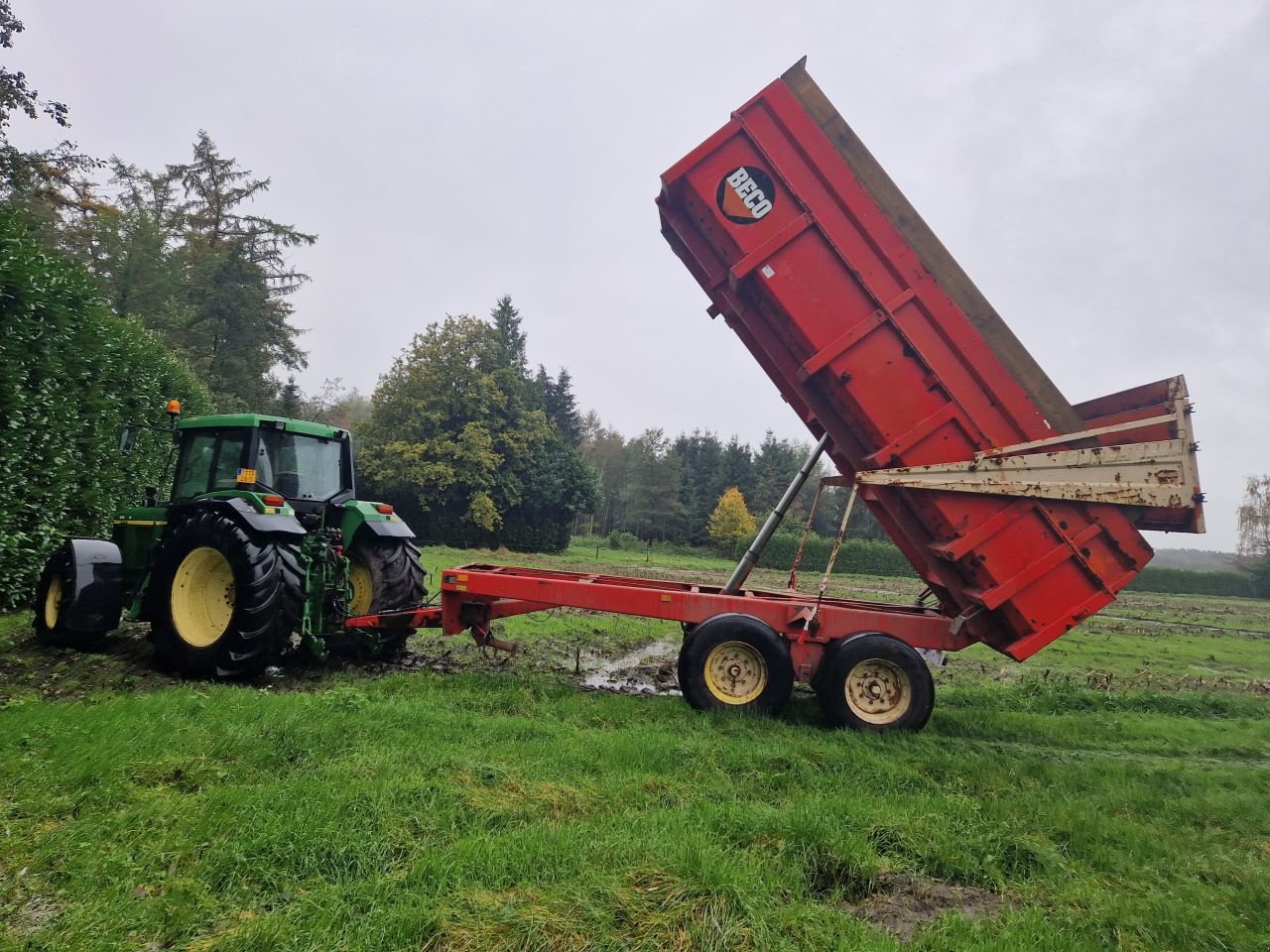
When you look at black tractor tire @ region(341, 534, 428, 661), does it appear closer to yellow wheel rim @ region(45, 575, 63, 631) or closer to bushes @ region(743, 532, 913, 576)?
yellow wheel rim @ region(45, 575, 63, 631)

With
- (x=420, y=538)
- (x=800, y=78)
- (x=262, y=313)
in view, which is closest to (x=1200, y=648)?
(x=800, y=78)

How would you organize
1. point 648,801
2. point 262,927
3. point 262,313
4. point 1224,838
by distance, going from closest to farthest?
point 262,927, point 648,801, point 1224,838, point 262,313

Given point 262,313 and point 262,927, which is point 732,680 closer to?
point 262,927

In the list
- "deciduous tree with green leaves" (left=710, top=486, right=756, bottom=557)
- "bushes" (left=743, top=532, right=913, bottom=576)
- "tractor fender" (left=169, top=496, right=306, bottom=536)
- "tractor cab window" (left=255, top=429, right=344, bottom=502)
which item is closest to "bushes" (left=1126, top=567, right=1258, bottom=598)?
"bushes" (left=743, top=532, right=913, bottom=576)

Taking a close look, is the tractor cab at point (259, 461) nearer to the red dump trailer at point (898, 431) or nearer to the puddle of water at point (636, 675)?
the puddle of water at point (636, 675)

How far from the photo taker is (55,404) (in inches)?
316

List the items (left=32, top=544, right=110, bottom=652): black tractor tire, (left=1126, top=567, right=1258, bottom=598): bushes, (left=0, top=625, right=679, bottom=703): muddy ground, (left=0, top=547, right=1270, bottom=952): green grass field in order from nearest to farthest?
1. (left=0, top=547, right=1270, bottom=952): green grass field
2. (left=0, top=625, right=679, bottom=703): muddy ground
3. (left=32, top=544, right=110, bottom=652): black tractor tire
4. (left=1126, top=567, right=1258, bottom=598): bushes

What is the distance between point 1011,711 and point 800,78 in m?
6.44

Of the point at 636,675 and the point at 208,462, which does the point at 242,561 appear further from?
the point at 636,675

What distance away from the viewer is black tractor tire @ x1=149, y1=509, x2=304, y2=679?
558 cm

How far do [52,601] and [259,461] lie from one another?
8.39ft

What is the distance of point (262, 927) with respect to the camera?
2.20 metres

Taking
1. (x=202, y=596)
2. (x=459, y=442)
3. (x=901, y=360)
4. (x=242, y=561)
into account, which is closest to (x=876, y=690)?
(x=901, y=360)

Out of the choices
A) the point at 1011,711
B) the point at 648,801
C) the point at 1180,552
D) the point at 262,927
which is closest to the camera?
the point at 262,927
